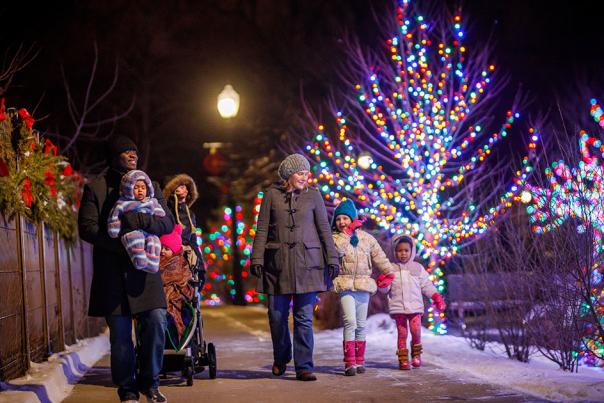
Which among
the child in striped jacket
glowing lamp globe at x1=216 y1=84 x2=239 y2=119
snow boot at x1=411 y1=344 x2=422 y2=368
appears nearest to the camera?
the child in striped jacket

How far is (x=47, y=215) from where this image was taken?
9617 millimetres

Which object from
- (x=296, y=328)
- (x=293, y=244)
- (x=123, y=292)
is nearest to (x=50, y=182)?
(x=293, y=244)

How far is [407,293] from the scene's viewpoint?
373 inches

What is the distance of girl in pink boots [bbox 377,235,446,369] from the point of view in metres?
9.27

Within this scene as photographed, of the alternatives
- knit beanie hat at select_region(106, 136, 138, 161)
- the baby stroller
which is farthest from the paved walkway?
knit beanie hat at select_region(106, 136, 138, 161)

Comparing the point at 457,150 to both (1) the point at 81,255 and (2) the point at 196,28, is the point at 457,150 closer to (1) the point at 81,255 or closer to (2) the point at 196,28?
(1) the point at 81,255

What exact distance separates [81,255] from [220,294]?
23439 mm

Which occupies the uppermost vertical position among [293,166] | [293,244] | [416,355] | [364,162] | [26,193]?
[364,162]

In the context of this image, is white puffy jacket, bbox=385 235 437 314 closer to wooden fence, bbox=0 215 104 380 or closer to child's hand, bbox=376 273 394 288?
child's hand, bbox=376 273 394 288

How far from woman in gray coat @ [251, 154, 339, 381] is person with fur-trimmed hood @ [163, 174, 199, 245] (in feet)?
2.76

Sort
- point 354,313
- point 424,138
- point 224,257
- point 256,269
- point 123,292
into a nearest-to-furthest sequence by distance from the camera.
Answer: point 123,292
point 256,269
point 354,313
point 424,138
point 224,257

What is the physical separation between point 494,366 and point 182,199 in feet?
11.4

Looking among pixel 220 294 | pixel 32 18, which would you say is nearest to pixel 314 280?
pixel 32 18

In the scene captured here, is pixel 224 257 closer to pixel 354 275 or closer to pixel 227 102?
pixel 227 102
